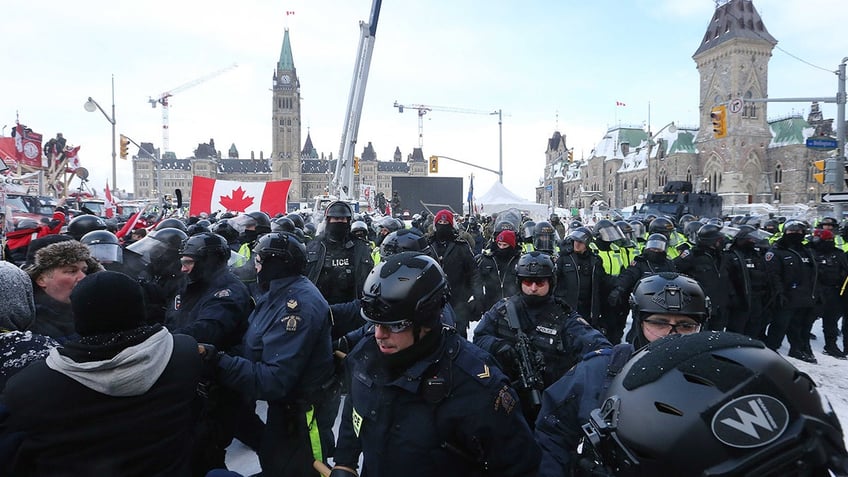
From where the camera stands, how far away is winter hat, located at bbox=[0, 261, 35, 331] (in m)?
2.37

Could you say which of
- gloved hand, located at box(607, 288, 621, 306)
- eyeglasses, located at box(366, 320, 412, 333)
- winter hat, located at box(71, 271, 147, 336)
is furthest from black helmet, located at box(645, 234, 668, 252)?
winter hat, located at box(71, 271, 147, 336)

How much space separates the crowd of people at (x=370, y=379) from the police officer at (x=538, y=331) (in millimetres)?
15

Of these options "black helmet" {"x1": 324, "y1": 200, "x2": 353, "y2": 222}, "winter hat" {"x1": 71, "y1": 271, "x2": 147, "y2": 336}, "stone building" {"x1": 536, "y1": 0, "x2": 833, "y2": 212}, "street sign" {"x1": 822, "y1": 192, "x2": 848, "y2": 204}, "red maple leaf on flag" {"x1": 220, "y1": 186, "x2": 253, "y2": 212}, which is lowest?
"winter hat" {"x1": 71, "y1": 271, "x2": 147, "y2": 336}

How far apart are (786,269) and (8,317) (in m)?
10.1

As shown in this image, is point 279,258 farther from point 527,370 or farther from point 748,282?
point 748,282

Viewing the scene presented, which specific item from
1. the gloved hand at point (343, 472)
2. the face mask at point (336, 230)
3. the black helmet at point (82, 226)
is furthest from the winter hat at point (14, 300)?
the black helmet at point (82, 226)

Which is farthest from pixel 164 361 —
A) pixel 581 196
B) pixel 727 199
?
pixel 581 196

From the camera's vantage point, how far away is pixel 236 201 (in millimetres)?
12328

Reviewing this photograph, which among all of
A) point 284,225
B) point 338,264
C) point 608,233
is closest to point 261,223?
point 284,225

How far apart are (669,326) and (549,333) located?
0.94 meters

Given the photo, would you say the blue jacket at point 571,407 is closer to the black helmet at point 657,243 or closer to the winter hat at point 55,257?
the winter hat at point 55,257

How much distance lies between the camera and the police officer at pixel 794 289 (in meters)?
8.16

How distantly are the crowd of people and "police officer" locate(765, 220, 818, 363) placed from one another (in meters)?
6.67

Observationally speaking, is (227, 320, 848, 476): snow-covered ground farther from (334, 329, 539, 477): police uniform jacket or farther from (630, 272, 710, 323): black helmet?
(334, 329, 539, 477): police uniform jacket
